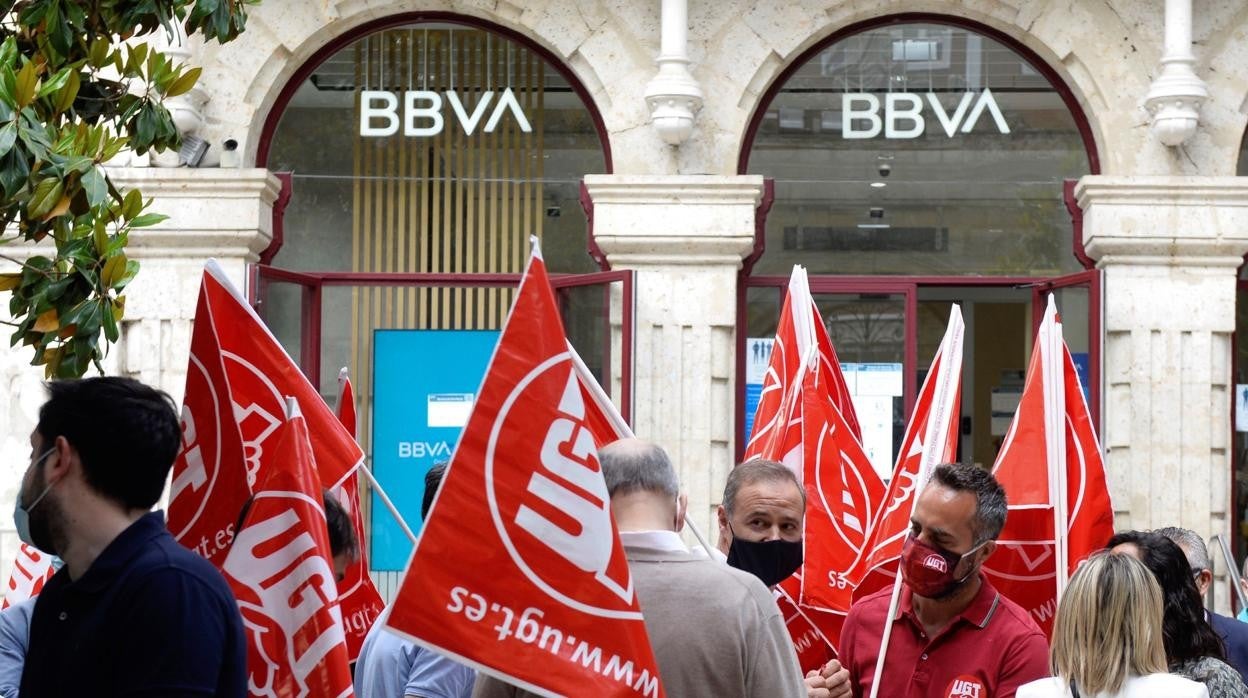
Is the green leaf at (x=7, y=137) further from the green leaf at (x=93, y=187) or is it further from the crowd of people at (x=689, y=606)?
the crowd of people at (x=689, y=606)

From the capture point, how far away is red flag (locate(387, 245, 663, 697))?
3.63m

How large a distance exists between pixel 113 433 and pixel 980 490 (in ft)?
8.25

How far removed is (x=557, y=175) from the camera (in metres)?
11.6

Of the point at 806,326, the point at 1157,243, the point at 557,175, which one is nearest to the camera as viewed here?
the point at 806,326

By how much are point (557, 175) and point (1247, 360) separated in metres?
4.65

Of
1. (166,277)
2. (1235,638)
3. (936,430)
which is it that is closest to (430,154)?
(166,277)

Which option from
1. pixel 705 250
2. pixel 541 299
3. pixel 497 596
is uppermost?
pixel 705 250

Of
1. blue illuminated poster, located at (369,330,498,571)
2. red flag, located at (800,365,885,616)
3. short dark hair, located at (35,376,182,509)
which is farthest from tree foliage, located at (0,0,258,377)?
blue illuminated poster, located at (369,330,498,571)

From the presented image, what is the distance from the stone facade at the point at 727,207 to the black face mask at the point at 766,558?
5.14m

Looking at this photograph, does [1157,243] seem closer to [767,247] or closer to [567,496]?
[767,247]

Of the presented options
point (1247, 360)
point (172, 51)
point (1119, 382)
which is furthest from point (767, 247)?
point (172, 51)

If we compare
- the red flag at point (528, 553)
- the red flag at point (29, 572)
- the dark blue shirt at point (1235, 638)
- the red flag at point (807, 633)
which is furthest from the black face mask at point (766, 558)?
the red flag at point (29, 572)

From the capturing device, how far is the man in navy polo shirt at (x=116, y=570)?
3184 mm

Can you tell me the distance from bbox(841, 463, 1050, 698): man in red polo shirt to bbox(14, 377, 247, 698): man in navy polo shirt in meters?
2.09
